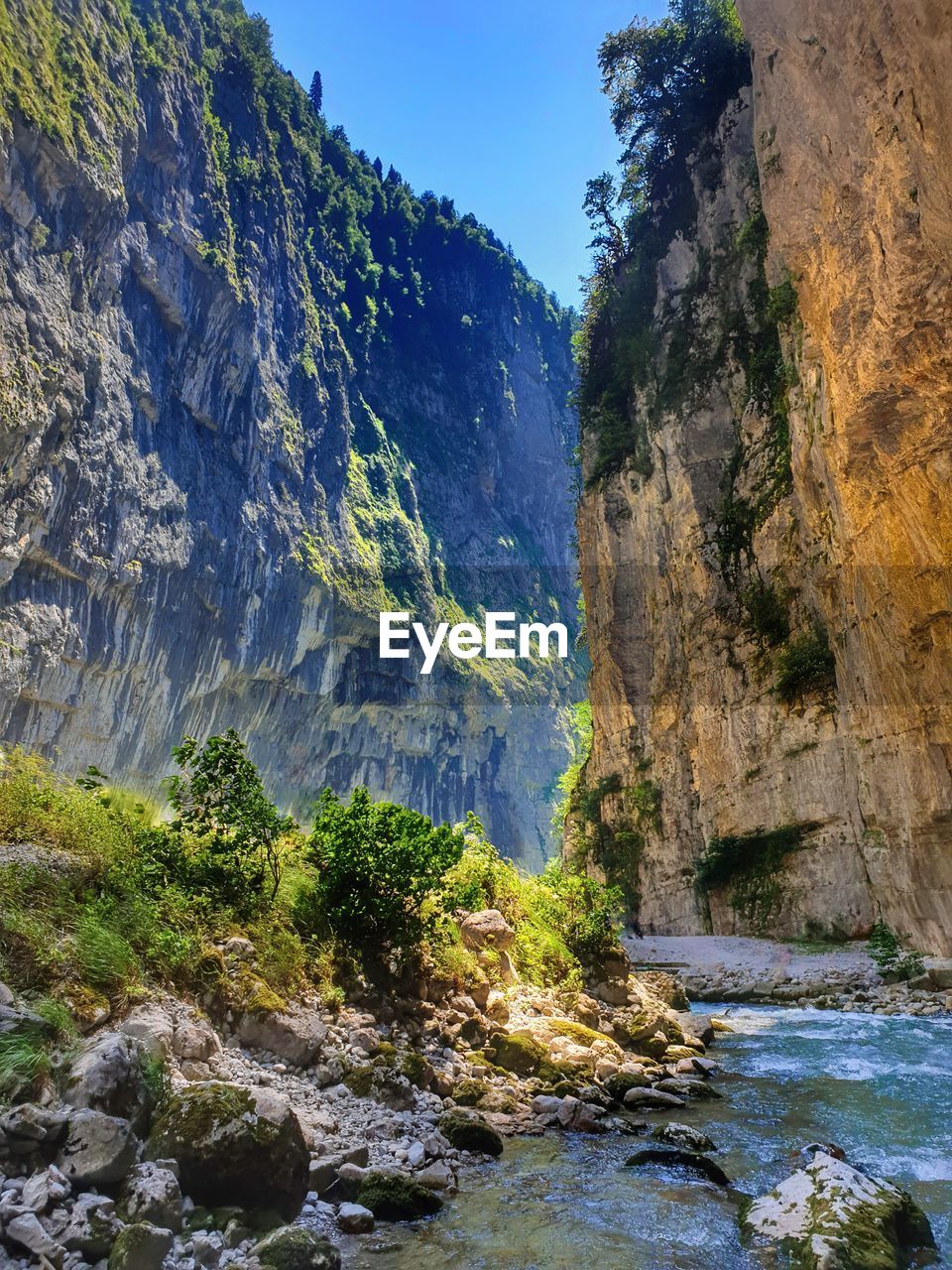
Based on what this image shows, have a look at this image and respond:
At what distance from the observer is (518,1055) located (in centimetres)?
808

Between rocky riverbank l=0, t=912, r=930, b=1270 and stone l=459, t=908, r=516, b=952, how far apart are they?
1318 millimetres

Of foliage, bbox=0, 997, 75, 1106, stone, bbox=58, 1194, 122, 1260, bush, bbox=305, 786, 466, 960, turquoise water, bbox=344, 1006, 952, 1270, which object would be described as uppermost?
bush, bbox=305, 786, 466, 960

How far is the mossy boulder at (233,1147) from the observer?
4484 millimetres

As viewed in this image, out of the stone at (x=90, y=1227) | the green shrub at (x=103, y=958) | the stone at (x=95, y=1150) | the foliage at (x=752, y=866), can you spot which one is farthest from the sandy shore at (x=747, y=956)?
the stone at (x=90, y=1227)

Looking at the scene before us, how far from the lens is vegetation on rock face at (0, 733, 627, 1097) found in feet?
18.2

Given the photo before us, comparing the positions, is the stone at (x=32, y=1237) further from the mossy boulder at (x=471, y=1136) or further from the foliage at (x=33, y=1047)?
the mossy boulder at (x=471, y=1136)

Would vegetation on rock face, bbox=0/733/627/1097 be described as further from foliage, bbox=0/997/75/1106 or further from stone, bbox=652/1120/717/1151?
stone, bbox=652/1120/717/1151

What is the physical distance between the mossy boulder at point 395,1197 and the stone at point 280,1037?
144 centimetres

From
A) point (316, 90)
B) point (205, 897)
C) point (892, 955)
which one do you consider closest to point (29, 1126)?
point (205, 897)

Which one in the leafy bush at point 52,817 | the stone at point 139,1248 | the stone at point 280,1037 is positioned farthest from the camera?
the leafy bush at point 52,817

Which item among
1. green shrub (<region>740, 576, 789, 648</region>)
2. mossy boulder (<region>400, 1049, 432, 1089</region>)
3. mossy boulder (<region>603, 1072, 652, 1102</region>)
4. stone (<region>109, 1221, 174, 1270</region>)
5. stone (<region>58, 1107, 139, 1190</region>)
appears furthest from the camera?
green shrub (<region>740, 576, 789, 648</region>)

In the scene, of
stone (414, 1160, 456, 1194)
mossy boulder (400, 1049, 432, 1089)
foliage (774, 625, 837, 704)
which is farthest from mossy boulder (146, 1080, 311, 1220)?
foliage (774, 625, 837, 704)

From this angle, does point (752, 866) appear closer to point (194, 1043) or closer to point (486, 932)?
point (486, 932)
